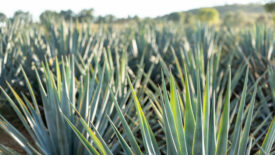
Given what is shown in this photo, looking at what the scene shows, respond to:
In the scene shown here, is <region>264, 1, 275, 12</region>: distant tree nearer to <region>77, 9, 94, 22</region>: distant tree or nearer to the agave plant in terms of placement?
<region>77, 9, 94, 22</region>: distant tree

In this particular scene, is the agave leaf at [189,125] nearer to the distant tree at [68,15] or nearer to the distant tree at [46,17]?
the distant tree at [68,15]

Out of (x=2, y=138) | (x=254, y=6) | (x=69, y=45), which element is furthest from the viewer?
(x=254, y=6)

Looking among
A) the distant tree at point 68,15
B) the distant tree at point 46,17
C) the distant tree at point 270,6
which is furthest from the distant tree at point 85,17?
the distant tree at point 270,6

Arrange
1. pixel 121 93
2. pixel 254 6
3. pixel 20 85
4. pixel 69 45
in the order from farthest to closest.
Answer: pixel 254 6 → pixel 69 45 → pixel 20 85 → pixel 121 93

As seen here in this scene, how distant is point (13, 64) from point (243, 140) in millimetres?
2044

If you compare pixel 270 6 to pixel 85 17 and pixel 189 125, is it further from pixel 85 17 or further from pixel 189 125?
pixel 189 125

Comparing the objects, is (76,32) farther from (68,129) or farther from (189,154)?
(189,154)

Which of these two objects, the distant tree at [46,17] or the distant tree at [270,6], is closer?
the distant tree at [46,17]

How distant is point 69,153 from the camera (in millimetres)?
1080

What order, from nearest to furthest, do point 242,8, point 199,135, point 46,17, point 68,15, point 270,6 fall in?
1. point 199,135
2. point 46,17
3. point 270,6
4. point 68,15
5. point 242,8

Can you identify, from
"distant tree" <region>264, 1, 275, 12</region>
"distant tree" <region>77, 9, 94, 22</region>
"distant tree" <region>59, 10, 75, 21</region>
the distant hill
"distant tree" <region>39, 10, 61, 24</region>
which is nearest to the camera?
"distant tree" <region>39, 10, 61, 24</region>

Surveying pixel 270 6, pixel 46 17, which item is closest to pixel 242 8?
pixel 270 6

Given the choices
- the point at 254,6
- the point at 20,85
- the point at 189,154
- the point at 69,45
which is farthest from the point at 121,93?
the point at 254,6

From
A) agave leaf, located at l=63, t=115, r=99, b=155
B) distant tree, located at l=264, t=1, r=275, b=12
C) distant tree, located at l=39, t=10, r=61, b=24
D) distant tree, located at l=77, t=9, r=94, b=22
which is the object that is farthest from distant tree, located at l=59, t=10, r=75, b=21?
distant tree, located at l=264, t=1, r=275, b=12
